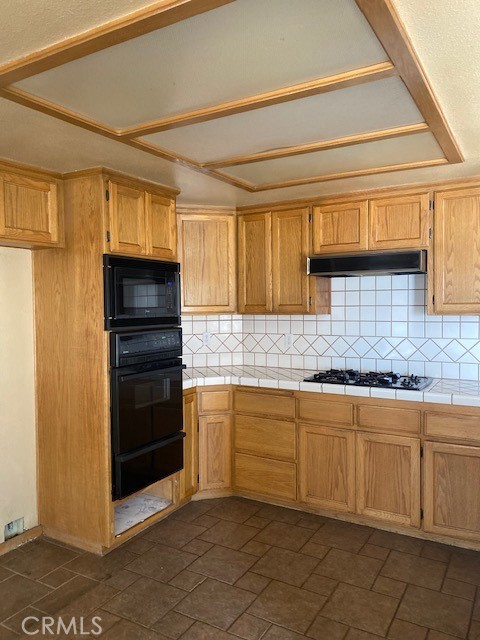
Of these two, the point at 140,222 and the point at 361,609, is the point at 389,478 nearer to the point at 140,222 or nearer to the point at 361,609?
the point at 361,609

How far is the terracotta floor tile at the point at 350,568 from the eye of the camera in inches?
102

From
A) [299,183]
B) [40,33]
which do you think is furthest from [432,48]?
[299,183]

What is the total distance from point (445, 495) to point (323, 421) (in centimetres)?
84

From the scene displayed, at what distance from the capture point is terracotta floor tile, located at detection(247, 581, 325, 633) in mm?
2256

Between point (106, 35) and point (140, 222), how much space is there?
5.42 ft

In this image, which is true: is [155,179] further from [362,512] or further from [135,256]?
[362,512]

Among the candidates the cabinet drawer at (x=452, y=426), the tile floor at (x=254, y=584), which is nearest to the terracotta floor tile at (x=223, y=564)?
the tile floor at (x=254, y=584)

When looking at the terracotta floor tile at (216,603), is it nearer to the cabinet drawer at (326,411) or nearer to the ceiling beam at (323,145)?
the cabinet drawer at (326,411)

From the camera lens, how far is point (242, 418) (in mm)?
3631

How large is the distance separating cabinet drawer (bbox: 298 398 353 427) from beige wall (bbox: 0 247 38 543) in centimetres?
177

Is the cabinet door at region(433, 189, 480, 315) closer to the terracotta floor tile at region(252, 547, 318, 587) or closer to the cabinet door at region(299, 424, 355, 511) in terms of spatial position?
the cabinet door at region(299, 424, 355, 511)

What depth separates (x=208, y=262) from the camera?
3828 mm

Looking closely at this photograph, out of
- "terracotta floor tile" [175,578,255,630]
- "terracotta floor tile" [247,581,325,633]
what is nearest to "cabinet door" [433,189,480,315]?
"terracotta floor tile" [247,581,325,633]

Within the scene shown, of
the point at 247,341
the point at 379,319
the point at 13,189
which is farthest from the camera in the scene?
the point at 247,341
